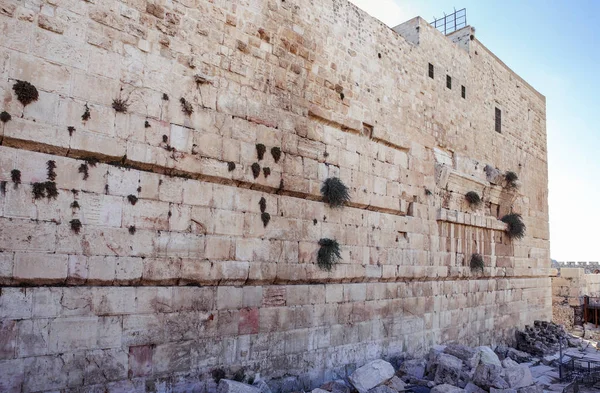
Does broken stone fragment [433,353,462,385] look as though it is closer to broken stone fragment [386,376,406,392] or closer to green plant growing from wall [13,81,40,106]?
broken stone fragment [386,376,406,392]

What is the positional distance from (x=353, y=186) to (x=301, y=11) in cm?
274

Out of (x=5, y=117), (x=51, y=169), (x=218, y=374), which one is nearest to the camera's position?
(x=5, y=117)

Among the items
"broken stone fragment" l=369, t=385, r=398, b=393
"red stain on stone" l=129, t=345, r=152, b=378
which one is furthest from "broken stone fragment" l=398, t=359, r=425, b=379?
"red stain on stone" l=129, t=345, r=152, b=378

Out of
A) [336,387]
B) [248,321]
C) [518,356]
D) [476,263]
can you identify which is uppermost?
[476,263]

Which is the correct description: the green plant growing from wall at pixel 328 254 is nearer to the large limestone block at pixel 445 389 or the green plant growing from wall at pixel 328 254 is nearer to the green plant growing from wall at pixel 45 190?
the large limestone block at pixel 445 389

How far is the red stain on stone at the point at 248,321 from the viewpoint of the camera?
6.04m

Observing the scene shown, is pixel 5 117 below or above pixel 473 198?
below

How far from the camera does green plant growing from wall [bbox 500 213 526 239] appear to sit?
1235cm

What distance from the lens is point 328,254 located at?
7.13 metres

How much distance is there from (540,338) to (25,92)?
42.1ft

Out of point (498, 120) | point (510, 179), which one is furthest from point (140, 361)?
point (498, 120)

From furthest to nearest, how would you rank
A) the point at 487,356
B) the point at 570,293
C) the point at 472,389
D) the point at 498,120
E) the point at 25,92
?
the point at 570,293 → the point at 498,120 → the point at 487,356 → the point at 472,389 → the point at 25,92

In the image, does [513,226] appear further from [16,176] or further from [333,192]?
[16,176]

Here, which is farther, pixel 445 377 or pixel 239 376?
pixel 445 377
